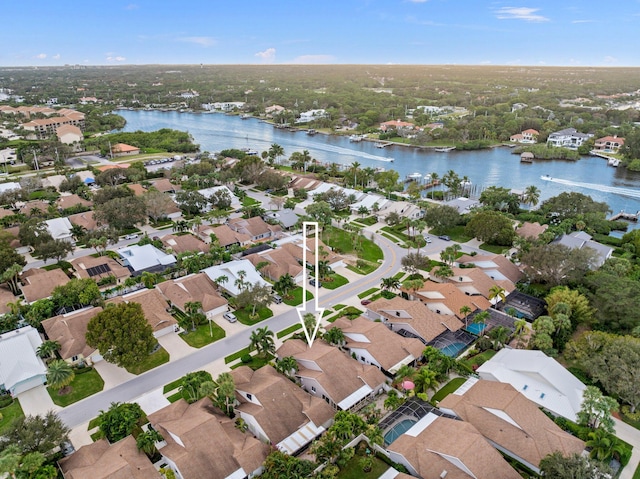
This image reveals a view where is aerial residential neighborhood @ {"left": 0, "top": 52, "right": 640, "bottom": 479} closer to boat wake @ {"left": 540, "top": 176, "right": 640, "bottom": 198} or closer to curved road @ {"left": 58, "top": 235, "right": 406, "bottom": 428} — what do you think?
curved road @ {"left": 58, "top": 235, "right": 406, "bottom": 428}

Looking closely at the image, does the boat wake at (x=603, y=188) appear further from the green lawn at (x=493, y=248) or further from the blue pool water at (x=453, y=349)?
the blue pool water at (x=453, y=349)

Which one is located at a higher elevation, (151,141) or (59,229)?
(151,141)

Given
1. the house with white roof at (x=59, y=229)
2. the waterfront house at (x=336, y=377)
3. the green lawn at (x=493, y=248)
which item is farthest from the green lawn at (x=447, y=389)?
the house with white roof at (x=59, y=229)

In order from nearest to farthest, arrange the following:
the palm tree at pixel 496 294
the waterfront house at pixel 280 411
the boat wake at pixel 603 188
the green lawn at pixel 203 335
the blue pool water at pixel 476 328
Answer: the waterfront house at pixel 280 411 → the green lawn at pixel 203 335 → the blue pool water at pixel 476 328 → the palm tree at pixel 496 294 → the boat wake at pixel 603 188

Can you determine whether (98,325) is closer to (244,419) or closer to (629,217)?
(244,419)

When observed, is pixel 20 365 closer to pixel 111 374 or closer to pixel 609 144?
pixel 111 374

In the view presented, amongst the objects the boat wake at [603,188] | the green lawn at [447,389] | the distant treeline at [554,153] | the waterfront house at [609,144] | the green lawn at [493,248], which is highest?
the waterfront house at [609,144]

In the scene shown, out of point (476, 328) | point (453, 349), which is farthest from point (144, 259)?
point (476, 328)
